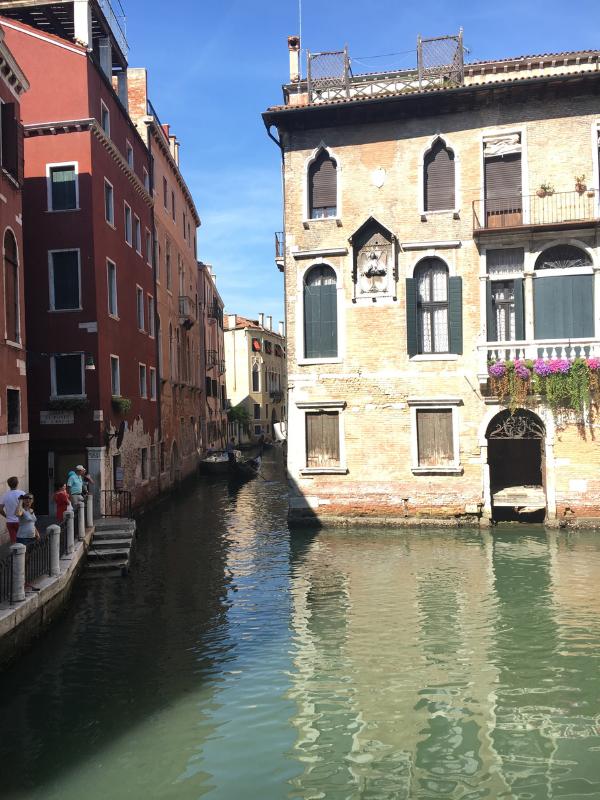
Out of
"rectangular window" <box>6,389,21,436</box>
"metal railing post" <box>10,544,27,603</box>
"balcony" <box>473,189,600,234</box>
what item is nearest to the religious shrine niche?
"balcony" <box>473,189,600,234</box>

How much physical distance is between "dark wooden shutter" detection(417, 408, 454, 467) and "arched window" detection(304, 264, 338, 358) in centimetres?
275

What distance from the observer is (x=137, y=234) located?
72.8 ft

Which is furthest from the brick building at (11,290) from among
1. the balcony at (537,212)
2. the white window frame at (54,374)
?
the balcony at (537,212)

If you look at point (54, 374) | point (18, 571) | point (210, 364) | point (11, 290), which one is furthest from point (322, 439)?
point (210, 364)

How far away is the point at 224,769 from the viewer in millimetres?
6215

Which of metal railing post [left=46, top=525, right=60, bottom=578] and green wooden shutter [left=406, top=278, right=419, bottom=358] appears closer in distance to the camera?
metal railing post [left=46, top=525, right=60, bottom=578]

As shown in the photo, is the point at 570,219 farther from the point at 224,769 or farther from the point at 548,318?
the point at 224,769

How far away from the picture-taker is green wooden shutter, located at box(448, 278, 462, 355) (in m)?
16.8

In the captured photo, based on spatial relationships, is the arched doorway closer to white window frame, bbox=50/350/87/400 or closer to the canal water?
the canal water

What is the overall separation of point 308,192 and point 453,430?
22.5ft

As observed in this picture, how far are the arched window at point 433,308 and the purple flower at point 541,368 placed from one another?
2118 mm

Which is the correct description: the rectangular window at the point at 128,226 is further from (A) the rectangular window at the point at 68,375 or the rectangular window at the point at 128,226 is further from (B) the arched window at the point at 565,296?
(B) the arched window at the point at 565,296

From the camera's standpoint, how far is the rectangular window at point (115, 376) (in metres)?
18.6

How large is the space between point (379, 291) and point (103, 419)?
7.47 meters
